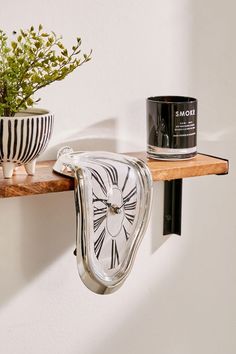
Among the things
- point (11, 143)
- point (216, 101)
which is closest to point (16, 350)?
point (11, 143)

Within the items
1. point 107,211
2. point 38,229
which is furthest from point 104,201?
point 38,229

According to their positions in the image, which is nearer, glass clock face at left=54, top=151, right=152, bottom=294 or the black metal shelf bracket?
glass clock face at left=54, top=151, right=152, bottom=294

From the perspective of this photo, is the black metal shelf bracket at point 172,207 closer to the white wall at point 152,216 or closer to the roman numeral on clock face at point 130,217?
the white wall at point 152,216

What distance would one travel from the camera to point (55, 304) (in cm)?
104

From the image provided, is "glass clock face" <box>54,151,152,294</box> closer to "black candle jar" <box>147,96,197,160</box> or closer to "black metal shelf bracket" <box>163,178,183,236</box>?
"black candle jar" <box>147,96,197,160</box>

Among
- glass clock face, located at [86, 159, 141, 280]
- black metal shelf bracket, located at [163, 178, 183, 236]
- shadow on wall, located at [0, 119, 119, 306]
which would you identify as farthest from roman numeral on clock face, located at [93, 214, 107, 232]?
black metal shelf bracket, located at [163, 178, 183, 236]

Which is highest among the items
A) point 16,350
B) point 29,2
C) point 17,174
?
point 29,2

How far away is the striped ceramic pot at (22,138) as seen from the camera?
83 centimetres

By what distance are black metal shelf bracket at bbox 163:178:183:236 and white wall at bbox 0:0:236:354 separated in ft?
0.04

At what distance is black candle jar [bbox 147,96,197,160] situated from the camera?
97 cm

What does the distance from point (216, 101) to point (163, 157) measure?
20 cm

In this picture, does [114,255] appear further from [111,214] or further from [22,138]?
[22,138]

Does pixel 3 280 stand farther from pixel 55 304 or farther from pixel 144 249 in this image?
pixel 144 249

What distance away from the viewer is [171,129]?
0.97 m
